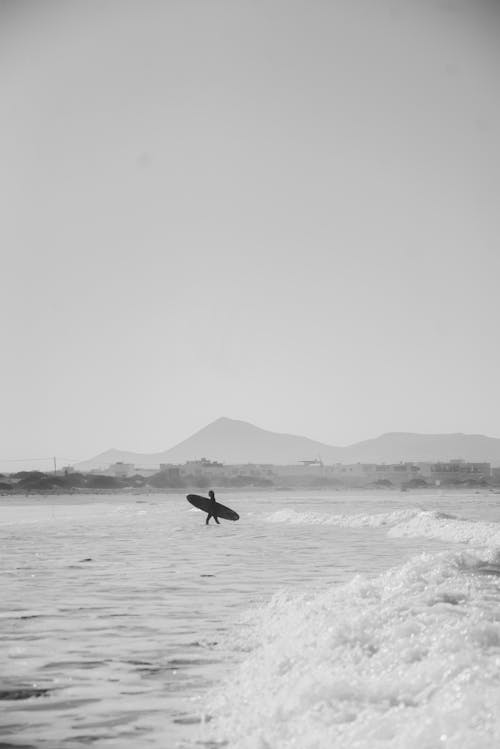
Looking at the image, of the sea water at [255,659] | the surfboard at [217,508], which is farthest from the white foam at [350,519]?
the sea water at [255,659]

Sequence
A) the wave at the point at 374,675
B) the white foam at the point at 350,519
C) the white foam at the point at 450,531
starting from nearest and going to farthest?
the wave at the point at 374,675, the white foam at the point at 450,531, the white foam at the point at 350,519

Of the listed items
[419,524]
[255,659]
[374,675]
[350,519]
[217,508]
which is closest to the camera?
[374,675]

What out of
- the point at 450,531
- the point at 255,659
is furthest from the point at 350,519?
the point at 255,659

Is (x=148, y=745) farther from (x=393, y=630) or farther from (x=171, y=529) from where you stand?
(x=171, y=529)

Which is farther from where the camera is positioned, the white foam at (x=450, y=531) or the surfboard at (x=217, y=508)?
the surfboard at (x=217, y=508)

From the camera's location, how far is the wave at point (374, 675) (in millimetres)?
5668

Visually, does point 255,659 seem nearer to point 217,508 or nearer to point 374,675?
point 374,675

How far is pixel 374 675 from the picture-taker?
23.0 feet

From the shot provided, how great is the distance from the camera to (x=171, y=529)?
37.6 m

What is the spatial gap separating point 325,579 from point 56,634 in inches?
267

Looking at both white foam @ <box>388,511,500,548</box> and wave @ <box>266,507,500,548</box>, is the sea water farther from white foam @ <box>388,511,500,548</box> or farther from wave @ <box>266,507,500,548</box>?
white foam @ <box>388,511,500,548</box>

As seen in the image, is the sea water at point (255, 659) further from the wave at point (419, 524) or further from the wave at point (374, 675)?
the wave at point (419, 524)

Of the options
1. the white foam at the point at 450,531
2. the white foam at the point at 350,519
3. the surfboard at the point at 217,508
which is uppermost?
the surfboard at the point at 217,508

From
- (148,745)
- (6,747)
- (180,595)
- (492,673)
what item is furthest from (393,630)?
(180,595)
